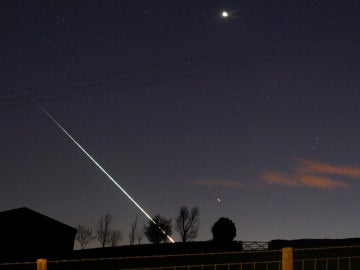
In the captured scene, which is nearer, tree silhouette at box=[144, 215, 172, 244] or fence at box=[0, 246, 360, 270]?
fence at box=[0, 246, 360, 270]

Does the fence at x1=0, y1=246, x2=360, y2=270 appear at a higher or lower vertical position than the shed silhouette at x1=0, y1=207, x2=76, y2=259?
lower

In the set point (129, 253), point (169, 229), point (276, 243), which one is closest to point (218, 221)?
point (129, 253)

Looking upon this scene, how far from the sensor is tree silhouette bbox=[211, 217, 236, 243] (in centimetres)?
3772

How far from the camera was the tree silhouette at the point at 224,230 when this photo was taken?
37719 mm

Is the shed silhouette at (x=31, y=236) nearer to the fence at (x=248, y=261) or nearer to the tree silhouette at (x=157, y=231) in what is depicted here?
the fence at (x=248, y=261)

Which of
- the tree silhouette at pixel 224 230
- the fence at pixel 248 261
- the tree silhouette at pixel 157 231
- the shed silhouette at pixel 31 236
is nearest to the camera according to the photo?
the fence at pixel 248 261

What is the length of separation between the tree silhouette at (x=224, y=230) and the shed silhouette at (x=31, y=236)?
10.8 metres

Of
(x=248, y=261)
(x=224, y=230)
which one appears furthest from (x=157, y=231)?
(x=248, y=261)

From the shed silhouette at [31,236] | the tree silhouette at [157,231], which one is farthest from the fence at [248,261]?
the tree silhouette at [157,231]

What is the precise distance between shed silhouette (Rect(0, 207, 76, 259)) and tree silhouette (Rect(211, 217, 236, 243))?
10.8 m

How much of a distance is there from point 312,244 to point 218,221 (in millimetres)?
12141

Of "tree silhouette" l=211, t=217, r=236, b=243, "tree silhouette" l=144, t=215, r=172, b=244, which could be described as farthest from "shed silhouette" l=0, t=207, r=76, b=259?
"tree silhouette" l=144, t=215, r=172, b=244

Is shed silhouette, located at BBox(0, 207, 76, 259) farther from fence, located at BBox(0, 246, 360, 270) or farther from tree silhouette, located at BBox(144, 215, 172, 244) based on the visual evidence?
tree silhouette, located at BBox(144, 215, 172, 244)

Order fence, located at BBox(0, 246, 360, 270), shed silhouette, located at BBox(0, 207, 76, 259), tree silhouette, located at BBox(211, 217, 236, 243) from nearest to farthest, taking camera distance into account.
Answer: fence, located at BBox(0, 246, 360, 270)
shed silhouette, located at BBox(0, 207, 76, 259)
tree silhouette, located at BBox(211, 217, 236, 243)
